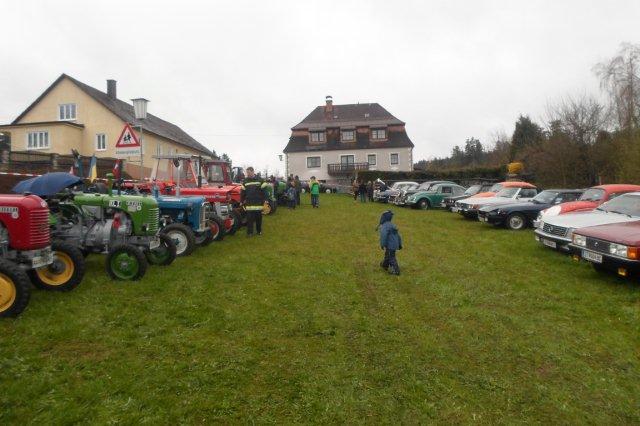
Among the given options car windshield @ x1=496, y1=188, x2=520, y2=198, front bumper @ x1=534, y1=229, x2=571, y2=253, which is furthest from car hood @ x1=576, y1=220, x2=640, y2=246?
car windshield @ x1=496, y1=188, x2=520, y2=198

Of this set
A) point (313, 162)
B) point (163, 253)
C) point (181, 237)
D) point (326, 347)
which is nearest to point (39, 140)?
point (313, 162)

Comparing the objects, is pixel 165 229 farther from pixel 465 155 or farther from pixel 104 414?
pixel 465 155

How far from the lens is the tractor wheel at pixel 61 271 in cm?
643

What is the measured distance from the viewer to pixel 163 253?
8492 mm

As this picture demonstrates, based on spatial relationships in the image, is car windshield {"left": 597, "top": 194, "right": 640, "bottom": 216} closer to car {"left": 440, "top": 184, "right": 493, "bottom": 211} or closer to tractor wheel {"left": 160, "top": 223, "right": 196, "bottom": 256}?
tractor wheel {"left": 160, "top": 223, "right": 196, "bottom": 256}

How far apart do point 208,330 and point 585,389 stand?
3.76 meters

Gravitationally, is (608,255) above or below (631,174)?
below

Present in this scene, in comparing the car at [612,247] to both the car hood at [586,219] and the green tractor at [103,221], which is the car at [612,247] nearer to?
the car hood at [586,219]

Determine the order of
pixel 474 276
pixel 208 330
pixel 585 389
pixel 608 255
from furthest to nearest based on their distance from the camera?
1. pixel 474 276
2. pixel 608 255
3. pixel 208 330
4. pixel 585 389

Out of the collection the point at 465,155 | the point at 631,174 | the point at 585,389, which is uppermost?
the point at 465,155

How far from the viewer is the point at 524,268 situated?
872 centimetres

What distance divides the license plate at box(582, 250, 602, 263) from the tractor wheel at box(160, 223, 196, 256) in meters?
7.25

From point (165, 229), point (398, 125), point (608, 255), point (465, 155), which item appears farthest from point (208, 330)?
point (465, 155)

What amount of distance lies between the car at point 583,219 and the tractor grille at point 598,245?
1.14 metres
